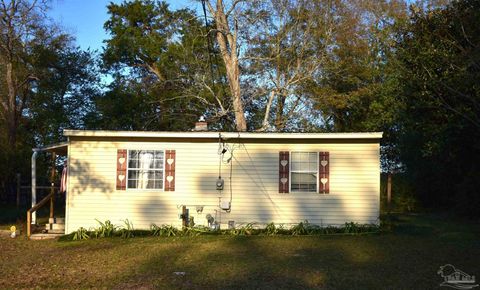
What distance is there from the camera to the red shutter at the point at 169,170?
1437cm

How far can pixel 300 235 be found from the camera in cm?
1367

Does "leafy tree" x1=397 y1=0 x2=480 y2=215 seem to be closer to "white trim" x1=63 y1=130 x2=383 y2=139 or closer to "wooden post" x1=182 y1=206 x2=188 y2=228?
"white trim" x1=63 y1=130 x2=383 y2=139

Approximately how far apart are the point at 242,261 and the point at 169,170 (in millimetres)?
5253

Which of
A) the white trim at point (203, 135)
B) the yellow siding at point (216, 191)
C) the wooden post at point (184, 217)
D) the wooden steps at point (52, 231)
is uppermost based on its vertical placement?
the white trim at point (203, 135)

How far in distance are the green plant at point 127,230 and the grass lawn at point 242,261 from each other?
0.49m

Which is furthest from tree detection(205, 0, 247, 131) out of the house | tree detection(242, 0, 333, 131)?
the house

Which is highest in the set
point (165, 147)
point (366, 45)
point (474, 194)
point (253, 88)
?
point (366, 45)

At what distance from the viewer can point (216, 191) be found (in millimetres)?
14430

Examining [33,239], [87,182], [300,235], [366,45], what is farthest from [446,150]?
[366,45]

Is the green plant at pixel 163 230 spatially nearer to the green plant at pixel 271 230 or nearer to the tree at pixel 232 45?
the green plant at pixel 271 230

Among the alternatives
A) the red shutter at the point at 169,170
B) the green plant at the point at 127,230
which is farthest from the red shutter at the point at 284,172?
the green plant at the point at 127,230

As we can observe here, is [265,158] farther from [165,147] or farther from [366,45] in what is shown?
[366,45]

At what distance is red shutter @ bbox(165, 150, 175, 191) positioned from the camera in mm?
14367

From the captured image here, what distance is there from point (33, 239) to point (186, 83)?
46.7 feet
